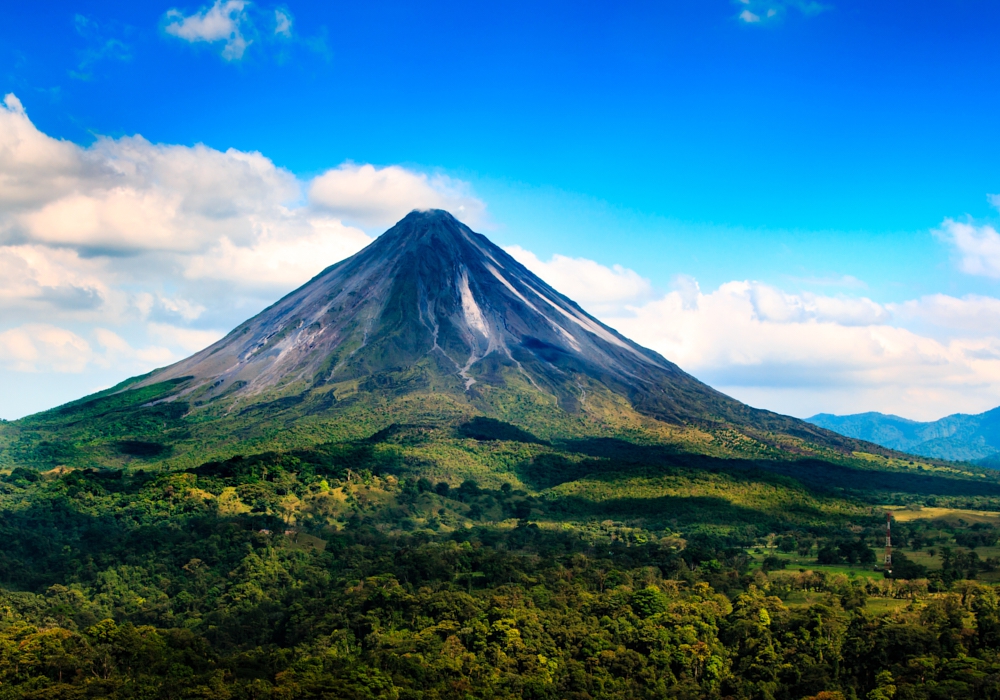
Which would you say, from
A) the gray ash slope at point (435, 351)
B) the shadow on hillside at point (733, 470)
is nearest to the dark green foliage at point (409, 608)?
the shadow on hillside at point (733, 470)

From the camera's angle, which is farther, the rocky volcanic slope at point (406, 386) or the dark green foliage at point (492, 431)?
the rocky volcanic slope at point (406, 386)

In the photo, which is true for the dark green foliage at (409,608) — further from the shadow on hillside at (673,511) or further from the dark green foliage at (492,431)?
the dark green foliage at (492,431)

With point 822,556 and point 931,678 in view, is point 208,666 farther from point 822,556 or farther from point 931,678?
point 822,556

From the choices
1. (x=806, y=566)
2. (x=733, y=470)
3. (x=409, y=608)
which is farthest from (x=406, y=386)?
(x=409, y=608)

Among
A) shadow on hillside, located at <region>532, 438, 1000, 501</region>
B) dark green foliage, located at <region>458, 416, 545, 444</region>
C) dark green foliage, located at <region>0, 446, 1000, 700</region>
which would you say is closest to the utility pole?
dark green foliage, located at <region>0, 446, 1000, 700</region>

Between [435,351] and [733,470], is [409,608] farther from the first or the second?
[435,351]

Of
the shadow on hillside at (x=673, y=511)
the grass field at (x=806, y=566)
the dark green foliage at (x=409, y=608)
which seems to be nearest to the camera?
the dark green foliage at (x=409, y=608)
